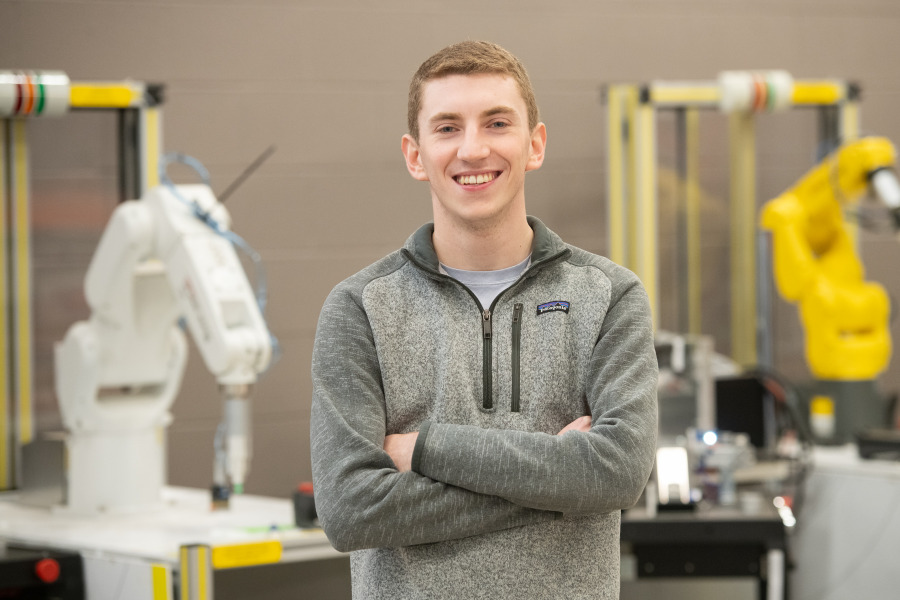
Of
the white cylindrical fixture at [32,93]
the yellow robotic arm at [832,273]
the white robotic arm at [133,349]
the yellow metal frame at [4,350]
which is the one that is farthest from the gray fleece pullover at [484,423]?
the yellow robotic arm at [832,273]

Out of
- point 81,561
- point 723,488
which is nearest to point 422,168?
point 81,561

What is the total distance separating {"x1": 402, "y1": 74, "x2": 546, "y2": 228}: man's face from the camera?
1.36m

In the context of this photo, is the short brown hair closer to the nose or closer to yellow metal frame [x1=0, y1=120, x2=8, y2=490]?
the nose

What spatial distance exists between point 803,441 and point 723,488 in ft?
1.36

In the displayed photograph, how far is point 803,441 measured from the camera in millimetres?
3180

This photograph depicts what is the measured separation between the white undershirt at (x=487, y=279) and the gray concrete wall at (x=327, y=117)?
204 centimetres

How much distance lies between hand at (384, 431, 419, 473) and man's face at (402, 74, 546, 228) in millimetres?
271

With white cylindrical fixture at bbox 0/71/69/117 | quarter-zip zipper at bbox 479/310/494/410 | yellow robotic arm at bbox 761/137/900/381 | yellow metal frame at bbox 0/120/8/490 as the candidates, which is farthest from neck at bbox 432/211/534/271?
yellow robotic arm at bbox 761/137/900/381

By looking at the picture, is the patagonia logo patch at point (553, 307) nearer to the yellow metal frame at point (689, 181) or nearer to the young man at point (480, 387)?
the young man at point (480, 387)

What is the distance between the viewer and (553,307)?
1.39 metres

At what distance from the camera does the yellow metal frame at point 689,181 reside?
3.47 m

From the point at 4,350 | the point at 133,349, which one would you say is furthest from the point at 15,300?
the point at 133,349

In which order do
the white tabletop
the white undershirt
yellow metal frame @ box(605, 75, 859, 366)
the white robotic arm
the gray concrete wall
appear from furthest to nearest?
yellow metal frame @ box(605, 75, 859, 366), the gray concrete wall, the white robotic arm, the white tabletop, the white undershirt

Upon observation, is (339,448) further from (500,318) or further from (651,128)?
(651,128)
